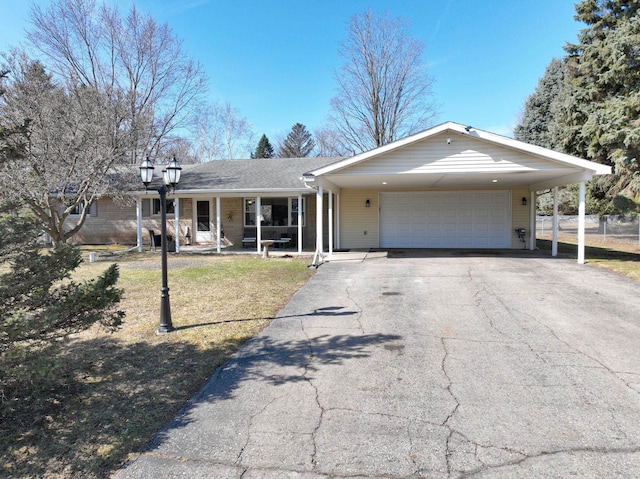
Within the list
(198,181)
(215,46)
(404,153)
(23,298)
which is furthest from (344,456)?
(215,46)

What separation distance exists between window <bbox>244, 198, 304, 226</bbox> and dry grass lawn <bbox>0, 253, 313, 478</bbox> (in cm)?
825

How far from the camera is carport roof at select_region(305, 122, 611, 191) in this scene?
9836 millimetres

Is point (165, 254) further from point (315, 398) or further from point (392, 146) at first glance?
point (392, 146)

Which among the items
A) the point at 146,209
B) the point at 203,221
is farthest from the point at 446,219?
the point at 146,209

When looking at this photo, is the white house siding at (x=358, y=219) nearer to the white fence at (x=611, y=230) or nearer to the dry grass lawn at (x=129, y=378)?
the dry grass lawn at (x=129, y=378)

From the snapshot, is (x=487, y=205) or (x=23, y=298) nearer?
(x=23, y=298)

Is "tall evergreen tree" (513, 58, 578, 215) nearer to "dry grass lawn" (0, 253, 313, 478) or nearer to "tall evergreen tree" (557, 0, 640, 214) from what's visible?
"tall evergreen tree" (557, 0, 640, 214)

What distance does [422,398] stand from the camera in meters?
3.21

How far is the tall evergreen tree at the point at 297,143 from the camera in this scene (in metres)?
44.5

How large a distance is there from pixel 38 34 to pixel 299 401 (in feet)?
86.5

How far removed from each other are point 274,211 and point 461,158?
842 cm

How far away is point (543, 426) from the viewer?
2762 millimetres

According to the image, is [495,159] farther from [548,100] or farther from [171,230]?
[548,100]

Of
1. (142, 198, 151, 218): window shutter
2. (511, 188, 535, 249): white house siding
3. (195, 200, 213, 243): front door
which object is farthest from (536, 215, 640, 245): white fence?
(142, 198, 151, 218): window shutter
